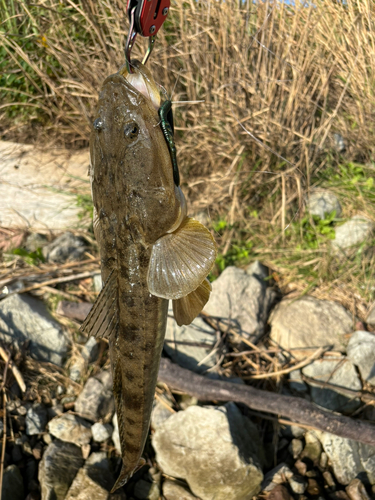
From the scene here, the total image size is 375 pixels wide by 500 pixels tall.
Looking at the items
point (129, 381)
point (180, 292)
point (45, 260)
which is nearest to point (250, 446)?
point (129, 381)

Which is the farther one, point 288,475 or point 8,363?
point 8,363

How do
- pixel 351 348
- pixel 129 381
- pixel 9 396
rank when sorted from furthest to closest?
pixel 351 348
pixel 9 396
pixel 129 381

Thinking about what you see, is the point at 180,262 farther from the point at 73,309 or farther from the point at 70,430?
the point at 73,309

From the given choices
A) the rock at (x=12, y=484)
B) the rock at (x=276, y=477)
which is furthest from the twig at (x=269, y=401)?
the rock at (x=12, y=484)

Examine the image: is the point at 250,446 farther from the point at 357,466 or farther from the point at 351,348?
the point at 351,348

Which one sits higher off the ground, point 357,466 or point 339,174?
point 339,174

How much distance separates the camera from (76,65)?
174 inches

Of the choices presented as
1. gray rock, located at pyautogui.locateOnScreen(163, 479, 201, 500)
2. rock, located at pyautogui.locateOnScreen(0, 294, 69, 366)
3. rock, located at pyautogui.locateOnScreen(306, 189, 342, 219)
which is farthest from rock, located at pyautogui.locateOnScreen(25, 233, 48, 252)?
rock, located at pyautogui.locateOnScreen(306, 189, 342, 219)

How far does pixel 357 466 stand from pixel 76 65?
15.1 feet

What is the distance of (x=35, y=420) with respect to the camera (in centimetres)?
359

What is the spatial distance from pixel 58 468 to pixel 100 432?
44 centimetres

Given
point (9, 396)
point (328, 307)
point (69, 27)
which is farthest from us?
point (69, 27)

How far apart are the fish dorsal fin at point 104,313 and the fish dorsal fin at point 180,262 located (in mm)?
205

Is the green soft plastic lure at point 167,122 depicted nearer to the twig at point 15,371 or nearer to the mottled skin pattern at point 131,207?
the mottled skin pattern at point 131,207
